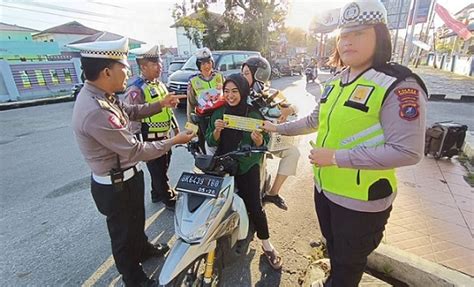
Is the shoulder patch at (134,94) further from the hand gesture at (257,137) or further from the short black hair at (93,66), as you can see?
the hand gesture at (257,137)

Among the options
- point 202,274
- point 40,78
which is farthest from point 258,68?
point 40,78

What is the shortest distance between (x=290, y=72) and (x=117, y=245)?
22639 millimetres

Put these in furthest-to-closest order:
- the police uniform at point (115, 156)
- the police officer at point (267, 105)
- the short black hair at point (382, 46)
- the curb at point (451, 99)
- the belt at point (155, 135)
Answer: the curb at point (451, 99) → the belt at point (155, 135) → the police officer at point (267, 105) → the police uniform at point (115, 156) → the short black hair at point (382, 46)

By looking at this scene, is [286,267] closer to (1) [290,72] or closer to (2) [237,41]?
(2) [237,41]

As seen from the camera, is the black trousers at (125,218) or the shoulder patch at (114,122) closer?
the shoulder patch at (114,122)

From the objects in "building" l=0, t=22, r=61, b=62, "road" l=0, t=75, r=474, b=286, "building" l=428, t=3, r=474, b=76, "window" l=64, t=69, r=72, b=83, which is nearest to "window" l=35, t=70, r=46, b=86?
"building" l=0, t=22, r=61, b=62

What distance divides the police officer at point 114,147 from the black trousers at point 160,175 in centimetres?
104

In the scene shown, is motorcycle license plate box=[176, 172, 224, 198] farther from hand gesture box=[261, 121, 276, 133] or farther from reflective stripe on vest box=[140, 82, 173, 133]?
reflective stripe on vest box=[140, 82, 173, 133]

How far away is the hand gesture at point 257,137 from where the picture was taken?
1.92 metres

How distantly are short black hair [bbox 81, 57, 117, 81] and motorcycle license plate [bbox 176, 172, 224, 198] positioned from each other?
2.72 ft

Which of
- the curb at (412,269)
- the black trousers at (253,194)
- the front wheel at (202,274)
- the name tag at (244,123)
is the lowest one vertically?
the curb at (412,269)

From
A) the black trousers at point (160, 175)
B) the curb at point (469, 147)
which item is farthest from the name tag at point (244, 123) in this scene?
the curb at point (469, 147)

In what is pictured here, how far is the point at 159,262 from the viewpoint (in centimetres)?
231

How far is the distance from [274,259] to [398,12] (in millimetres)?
9081
